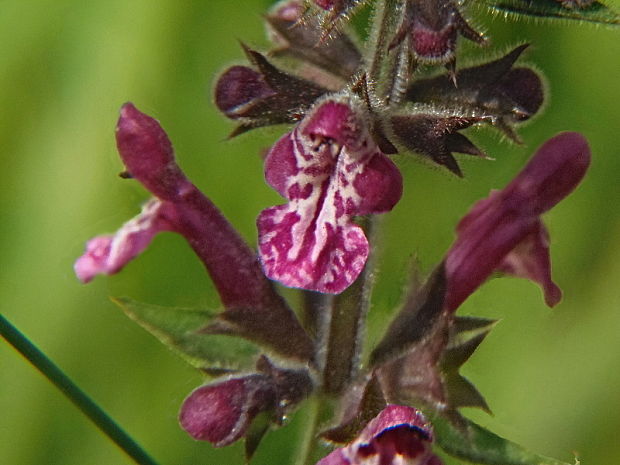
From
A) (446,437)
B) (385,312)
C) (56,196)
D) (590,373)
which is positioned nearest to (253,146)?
(56,196)

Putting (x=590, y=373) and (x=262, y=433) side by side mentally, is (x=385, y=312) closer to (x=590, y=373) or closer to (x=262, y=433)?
(x=262, y=433)

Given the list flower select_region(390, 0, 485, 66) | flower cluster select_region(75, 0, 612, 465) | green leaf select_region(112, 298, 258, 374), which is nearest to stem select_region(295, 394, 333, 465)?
flower cluster select_region(75, 0, 612, 465)

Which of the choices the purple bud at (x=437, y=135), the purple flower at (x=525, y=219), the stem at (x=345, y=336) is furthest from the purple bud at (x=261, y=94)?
the purple flower at (x=525, y=219)

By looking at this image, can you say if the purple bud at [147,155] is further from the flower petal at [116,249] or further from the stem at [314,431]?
the stem at [314,431]

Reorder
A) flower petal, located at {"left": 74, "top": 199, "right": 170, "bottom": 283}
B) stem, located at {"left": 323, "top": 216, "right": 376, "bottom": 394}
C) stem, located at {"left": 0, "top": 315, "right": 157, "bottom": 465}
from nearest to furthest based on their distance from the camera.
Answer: stem, located at {"left": 0, "top": 315, "right": 157, "bottom": 465} < flower petal, located at {"left": 74, "top": 199, "right": 170, "bottom": 283} < stem, located at {"left": 323, "top": 216, "right": 376, "bottom": 394}

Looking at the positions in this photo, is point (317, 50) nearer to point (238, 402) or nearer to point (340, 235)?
point (340, 235)

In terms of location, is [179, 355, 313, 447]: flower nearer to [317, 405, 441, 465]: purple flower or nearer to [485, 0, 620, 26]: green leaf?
[317, 405, 441, 465]: purple flower

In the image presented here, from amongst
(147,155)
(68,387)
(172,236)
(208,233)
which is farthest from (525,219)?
(172,236)

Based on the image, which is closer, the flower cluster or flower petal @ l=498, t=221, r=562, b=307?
the flower cluster

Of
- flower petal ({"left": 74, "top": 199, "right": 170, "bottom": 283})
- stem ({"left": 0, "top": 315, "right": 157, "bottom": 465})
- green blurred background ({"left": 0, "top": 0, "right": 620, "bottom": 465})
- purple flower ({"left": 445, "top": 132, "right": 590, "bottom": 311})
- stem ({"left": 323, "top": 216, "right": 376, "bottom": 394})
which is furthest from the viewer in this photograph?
green blurred background ({"left": 0, "top": 0, "right": 620, "bottom": 465})
